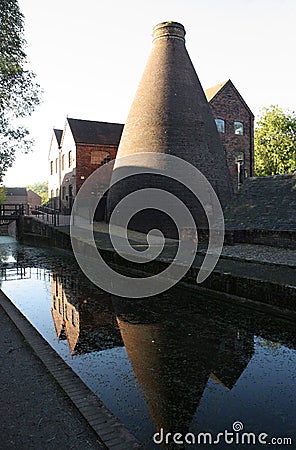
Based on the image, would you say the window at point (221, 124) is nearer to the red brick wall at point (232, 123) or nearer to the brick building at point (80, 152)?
the red brick wall at point (232, 123)

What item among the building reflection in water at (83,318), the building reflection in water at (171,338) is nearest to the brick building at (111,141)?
the building reflection in water at (83,318)

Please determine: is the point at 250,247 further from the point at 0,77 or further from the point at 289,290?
the point at 0,77

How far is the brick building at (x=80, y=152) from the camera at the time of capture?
32562mm

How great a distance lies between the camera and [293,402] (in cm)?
476

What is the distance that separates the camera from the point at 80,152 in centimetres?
3262

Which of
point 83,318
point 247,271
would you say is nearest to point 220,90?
point 247,271

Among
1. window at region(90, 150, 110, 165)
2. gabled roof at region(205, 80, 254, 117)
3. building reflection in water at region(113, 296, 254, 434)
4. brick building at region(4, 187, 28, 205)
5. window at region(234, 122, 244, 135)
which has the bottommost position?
building reflection in water at region(113, 296, 254, 434)

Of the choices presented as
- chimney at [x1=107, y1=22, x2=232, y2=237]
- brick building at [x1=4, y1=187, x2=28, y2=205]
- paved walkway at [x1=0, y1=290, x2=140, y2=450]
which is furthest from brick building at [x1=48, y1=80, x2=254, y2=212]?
brick building at [x1=4, y1=187, x2=28, y2=205]

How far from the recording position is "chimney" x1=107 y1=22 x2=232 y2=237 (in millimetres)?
20719

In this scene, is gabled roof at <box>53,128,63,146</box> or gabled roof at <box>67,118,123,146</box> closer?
gabled roof at <box>67,118,123,146</box>

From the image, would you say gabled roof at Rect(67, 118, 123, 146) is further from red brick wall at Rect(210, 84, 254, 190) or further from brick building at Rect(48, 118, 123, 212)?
red brick wall at Rect(210, 84, 254, 190)
